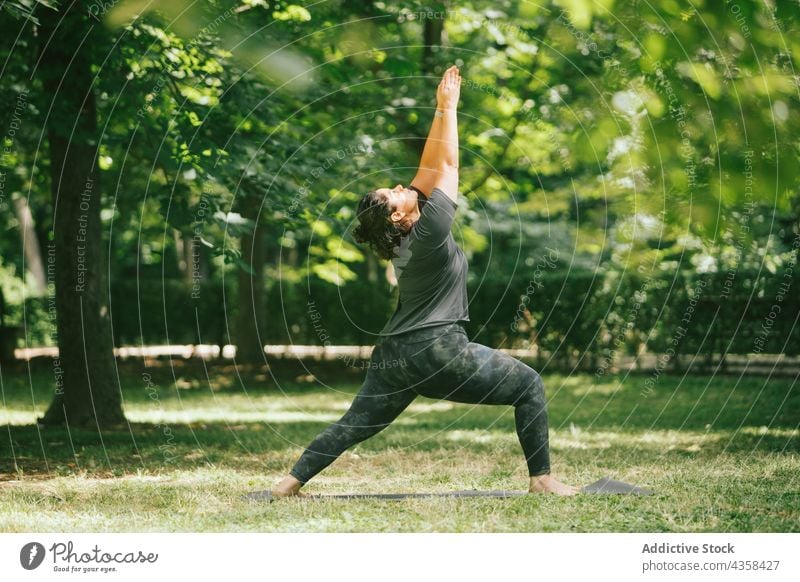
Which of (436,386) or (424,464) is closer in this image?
(436,386)

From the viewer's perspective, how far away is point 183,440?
10008 mm

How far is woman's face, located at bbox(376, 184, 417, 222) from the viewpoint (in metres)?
6.05

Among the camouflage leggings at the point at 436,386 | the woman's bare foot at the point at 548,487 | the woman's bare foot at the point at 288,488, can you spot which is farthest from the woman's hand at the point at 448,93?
the woman's bare foot at the point at 288,488

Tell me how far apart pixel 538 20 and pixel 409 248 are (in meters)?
10.3

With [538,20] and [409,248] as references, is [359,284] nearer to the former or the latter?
[538,20]

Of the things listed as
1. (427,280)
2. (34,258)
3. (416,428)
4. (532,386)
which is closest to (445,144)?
(427,280)

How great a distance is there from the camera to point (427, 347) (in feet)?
19.9

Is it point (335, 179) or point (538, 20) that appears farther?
point (538, 20)
